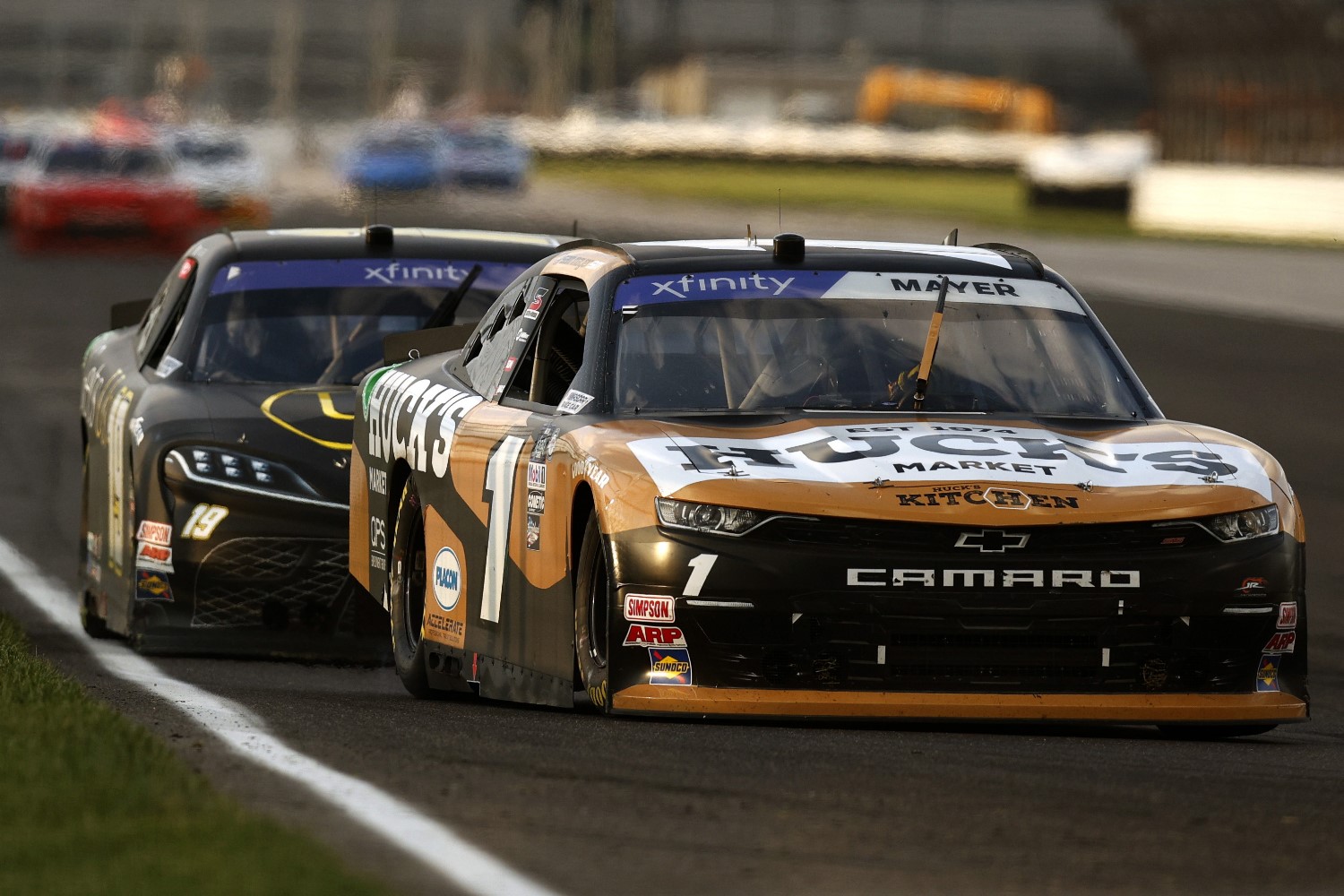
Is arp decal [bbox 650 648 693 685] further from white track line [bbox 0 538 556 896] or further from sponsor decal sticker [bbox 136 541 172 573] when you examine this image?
sponsor decal sticker [bbox 136 541 172 573]

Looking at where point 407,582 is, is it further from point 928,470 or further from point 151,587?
point 928,470

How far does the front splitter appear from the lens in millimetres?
6699

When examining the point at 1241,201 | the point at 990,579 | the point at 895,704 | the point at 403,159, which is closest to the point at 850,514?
the point at 990,579

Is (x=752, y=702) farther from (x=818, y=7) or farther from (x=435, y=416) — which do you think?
(x=818, y=7)

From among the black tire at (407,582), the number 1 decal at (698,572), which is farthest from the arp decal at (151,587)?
the number 1 decal at (698,572)

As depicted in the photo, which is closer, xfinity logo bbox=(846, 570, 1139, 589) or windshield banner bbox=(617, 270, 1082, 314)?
xfinity logo bbox=(846, 570, 1139, 589)

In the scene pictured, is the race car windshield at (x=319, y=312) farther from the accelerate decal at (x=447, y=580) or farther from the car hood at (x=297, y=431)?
the accelerate decal at (x=447, y=580)

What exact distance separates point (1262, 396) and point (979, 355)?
43.0ft

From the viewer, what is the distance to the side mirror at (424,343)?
937 cm

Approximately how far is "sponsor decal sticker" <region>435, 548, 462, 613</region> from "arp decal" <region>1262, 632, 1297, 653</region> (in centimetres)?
240

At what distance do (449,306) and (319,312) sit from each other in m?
0.50

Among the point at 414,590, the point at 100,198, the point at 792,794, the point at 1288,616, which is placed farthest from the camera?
the point at 100,198

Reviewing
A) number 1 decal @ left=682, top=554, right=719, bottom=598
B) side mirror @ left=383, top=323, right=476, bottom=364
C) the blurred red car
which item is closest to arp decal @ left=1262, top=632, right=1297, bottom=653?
number 1 decal @ left=682, top=554, right=719, bottom=598

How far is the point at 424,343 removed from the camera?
939 centimetres
